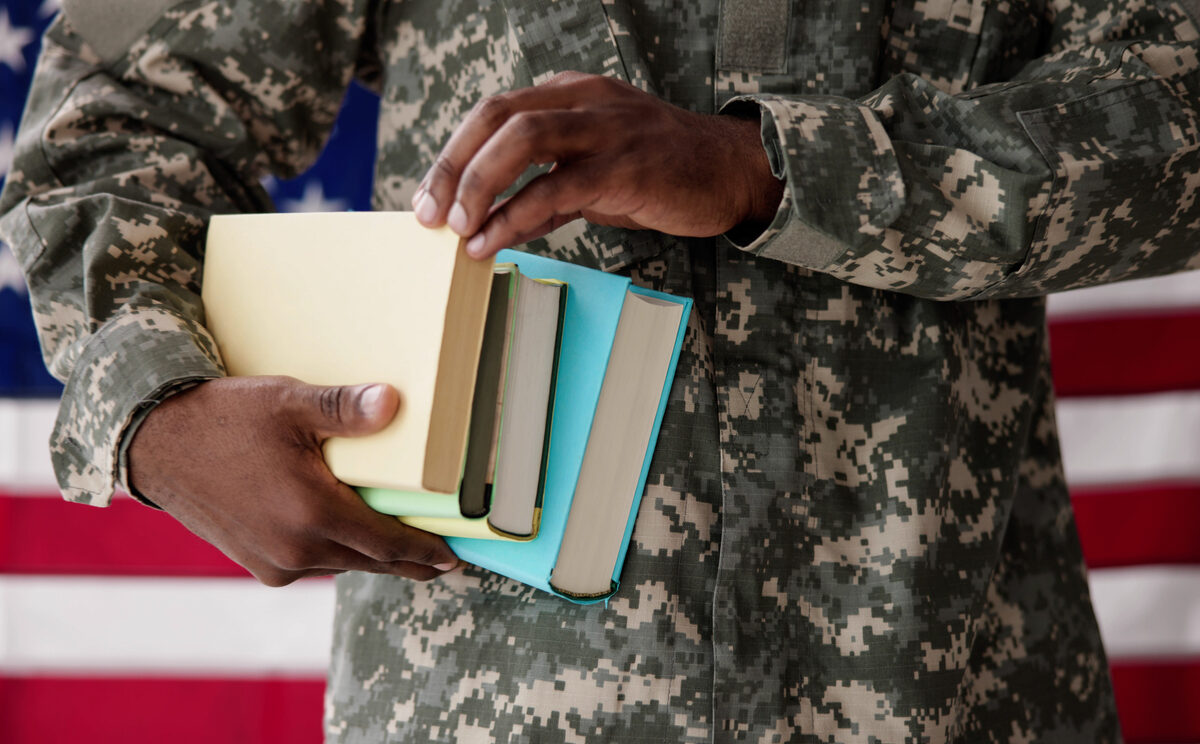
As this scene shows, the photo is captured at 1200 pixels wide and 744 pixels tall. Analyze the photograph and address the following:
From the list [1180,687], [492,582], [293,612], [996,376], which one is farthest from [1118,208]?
[293,612]

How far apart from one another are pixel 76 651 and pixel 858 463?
120 centimetres

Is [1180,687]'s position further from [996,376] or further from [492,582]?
[492,582]

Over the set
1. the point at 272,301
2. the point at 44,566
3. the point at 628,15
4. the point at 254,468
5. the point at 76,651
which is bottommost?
the point at 76,651

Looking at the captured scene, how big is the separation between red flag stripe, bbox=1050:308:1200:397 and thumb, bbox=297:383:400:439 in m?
1.07

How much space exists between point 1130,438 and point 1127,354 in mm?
119

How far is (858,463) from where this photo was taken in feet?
2.08

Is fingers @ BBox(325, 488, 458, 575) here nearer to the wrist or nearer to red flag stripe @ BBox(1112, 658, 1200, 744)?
the wrist

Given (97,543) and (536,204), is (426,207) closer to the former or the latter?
(536,204)

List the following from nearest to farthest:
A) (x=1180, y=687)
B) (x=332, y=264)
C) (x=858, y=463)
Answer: (x=332, y=264), (x=858, y=463), (x=1180, y=687)

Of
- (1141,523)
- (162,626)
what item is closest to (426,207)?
(162,626)

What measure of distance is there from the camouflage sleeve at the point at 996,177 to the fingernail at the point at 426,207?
7.6 inches

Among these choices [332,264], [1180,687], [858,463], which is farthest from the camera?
[1180,687]

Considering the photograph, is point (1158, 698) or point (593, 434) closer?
point (593, 434)

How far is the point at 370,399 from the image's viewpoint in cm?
48
